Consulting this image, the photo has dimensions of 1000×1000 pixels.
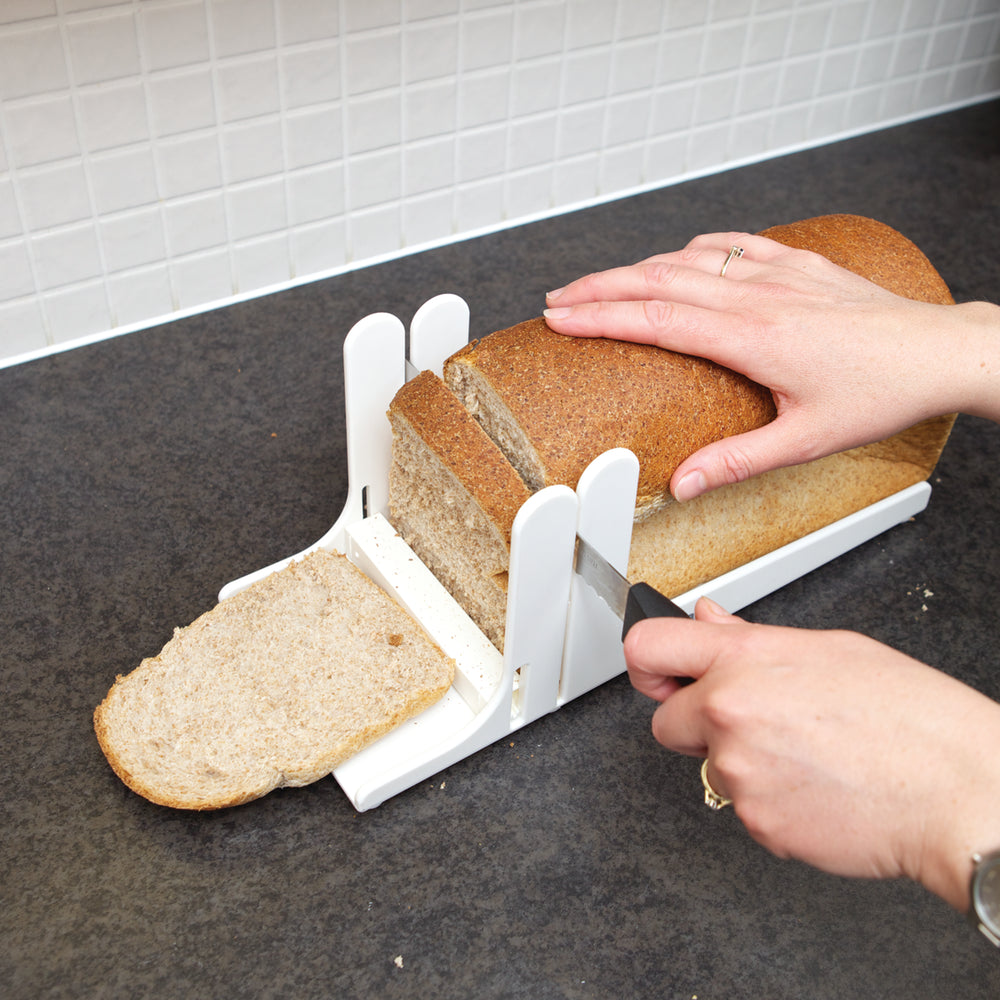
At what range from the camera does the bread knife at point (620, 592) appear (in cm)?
101

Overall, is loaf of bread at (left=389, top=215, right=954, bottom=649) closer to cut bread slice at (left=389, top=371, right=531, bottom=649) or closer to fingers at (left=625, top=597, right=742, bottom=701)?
cut bread slice at (left=389, top=371, right=531, bottom=649)

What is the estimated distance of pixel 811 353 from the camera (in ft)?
3.74

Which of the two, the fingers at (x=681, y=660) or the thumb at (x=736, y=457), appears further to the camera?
the thumb at (x=736, y=457)

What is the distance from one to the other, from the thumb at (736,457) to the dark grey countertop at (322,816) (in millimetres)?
292

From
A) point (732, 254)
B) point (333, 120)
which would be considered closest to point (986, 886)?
point (732, 254)

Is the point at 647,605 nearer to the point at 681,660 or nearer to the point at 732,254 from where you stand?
the point at 681,660

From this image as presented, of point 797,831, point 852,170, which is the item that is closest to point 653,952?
point 797,831

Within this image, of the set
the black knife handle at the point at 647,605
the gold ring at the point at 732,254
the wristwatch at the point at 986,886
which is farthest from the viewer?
the gold ring at the point at 732,254

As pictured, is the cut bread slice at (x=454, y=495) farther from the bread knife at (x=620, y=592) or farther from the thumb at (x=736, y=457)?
the thumb at (x=736, y=457)

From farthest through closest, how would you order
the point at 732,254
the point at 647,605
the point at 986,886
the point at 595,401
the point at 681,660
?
the point at 732,254 → the point at 595,401 → the point at 647,605 → the point at 681,660 → the point at 986,886

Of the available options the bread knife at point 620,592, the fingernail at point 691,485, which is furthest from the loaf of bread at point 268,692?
the fingernail at point 691,485

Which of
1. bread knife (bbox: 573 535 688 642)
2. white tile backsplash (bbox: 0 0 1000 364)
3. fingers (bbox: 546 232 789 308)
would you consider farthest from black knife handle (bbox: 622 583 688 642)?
white tile backsplash (bbox: 0 0 1000 364)

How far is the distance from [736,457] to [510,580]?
0.29m

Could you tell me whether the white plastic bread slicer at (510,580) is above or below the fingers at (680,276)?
below
